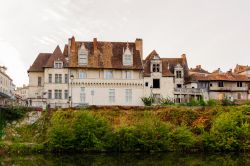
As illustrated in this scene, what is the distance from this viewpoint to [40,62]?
239ft

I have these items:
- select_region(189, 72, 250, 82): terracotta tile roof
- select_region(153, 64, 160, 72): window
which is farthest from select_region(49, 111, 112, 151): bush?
select_region(189, 72, 250, 82): terracotta tile roof

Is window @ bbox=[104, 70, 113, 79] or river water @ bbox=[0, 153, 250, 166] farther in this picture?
window @ bbox=[104, 70, 113, 79]

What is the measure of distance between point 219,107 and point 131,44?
68.6 ft

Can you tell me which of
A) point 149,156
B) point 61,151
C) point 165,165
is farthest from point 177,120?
point 165,165

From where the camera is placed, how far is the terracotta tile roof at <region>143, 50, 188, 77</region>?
72812 mm

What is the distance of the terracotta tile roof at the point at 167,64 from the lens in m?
72.8

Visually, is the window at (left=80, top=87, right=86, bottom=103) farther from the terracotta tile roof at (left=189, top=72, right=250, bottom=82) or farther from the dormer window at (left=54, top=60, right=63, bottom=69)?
the terracotta tile roof at (left=189, top=72, right=250, bottom=82)

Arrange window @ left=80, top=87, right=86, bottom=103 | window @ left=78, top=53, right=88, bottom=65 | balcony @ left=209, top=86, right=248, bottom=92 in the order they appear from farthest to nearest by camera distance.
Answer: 1. balcony @ left=209, top=86, right=248, bottom=92
2. window @ left=78, top=53, right=88, bottom=65
3. window @ left=80, top=87, right=86, bottom=103

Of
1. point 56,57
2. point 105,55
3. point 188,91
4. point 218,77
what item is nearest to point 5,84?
point 56,57

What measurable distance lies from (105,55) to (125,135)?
75.3ft

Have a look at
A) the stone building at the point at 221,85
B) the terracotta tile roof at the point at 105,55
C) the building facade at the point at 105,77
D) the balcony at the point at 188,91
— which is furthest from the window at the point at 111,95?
the stone building at the point at 221,85

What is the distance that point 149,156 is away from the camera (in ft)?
157

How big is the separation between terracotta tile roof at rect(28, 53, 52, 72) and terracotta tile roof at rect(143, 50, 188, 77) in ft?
53.7

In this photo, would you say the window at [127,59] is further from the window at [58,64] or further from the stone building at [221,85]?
the stone building at [221,85]
